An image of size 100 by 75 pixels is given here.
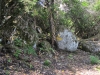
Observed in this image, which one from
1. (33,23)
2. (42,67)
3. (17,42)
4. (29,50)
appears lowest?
(42,67)

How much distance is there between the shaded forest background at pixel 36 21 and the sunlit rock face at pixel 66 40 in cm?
34

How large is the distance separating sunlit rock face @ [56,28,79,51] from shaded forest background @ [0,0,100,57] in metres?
0.34


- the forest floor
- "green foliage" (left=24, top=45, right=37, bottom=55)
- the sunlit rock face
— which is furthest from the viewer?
the sunlit rock face

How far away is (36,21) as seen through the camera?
7734 millimetres

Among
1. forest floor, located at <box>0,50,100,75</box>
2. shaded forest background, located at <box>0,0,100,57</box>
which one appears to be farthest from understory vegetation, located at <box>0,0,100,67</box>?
forest floor, located at <box>0,50,100,75</box>


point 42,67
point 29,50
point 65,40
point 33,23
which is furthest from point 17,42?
point 65,40

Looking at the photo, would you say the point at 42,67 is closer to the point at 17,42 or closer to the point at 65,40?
the point at 17,42

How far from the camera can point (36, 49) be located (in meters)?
6.86

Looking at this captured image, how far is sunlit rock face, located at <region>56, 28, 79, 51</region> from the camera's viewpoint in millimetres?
8281

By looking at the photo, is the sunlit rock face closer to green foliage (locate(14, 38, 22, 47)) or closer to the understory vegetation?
the understory vegetation

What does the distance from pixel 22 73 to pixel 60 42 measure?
13.0ft

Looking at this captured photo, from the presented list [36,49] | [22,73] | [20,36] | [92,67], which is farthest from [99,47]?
[22,73]

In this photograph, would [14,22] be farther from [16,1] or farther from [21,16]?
[16,1]

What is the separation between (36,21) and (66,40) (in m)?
1.85
